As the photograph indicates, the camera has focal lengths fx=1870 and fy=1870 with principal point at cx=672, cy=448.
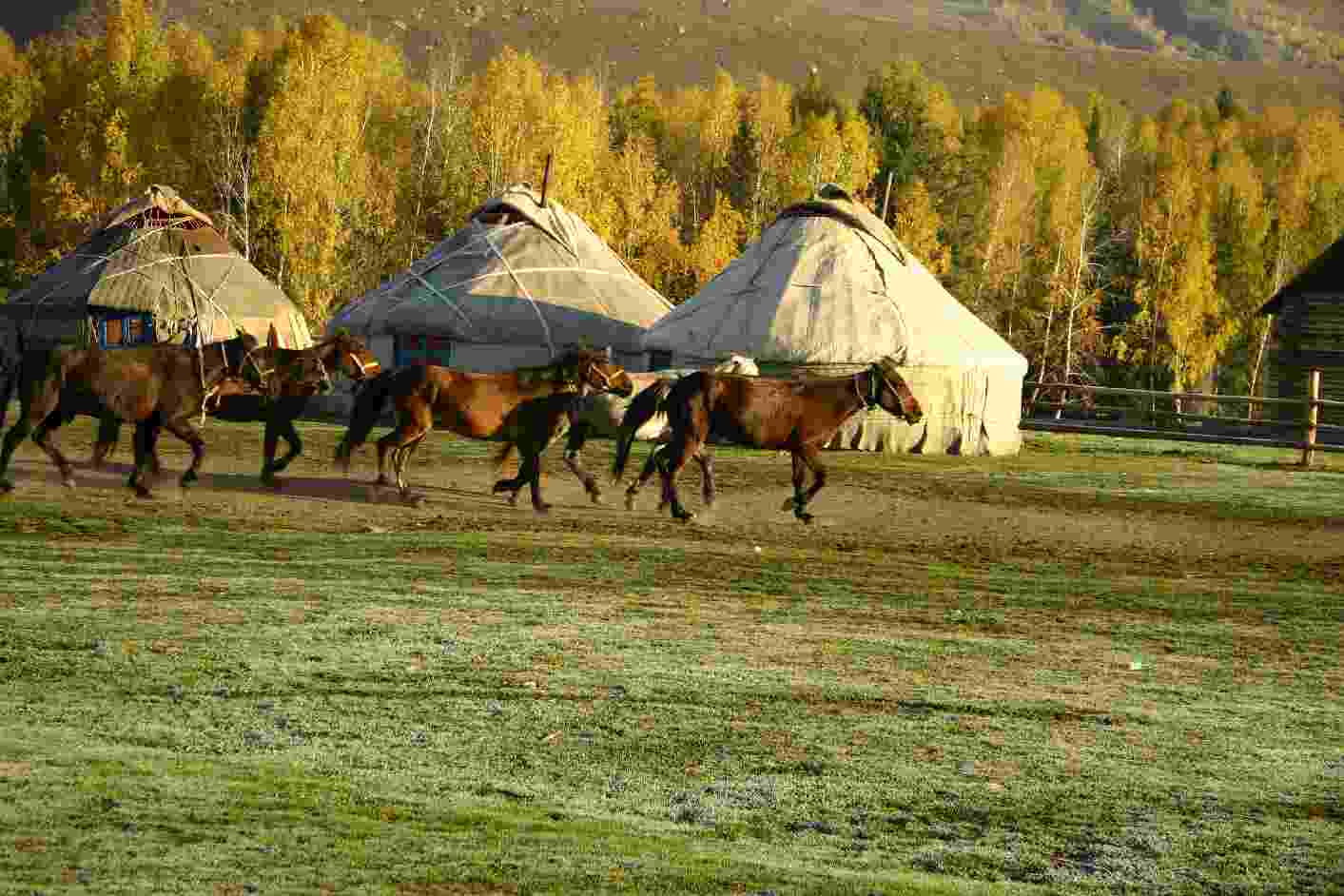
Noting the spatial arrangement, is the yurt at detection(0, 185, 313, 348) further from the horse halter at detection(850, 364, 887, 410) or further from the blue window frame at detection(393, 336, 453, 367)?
the horse halter at detection(850, 364, 887, 410)

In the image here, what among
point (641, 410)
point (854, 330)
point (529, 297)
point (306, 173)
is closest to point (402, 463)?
point (641, 410)

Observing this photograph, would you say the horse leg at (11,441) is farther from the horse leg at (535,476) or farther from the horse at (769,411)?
the horse at (769,411)

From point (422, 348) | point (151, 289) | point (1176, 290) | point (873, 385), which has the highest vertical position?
point (1176, 290)

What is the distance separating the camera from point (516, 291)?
28953 millimetres

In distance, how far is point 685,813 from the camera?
6.46 m

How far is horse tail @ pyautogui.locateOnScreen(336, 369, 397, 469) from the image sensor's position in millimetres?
14734

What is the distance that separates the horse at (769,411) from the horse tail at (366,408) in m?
1.93

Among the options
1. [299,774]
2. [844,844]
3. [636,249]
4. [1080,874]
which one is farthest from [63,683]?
[636,249]

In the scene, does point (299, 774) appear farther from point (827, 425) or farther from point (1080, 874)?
point (827, 425)

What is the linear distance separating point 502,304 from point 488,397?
46.9ft

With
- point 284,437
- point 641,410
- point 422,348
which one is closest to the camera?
point 641,410

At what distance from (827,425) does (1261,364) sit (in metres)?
49.2

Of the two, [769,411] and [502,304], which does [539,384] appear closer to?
[769,411]

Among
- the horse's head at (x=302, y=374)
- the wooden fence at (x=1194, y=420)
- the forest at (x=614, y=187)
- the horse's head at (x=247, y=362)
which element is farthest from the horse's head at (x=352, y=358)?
the forest at (x=614, y=187)
